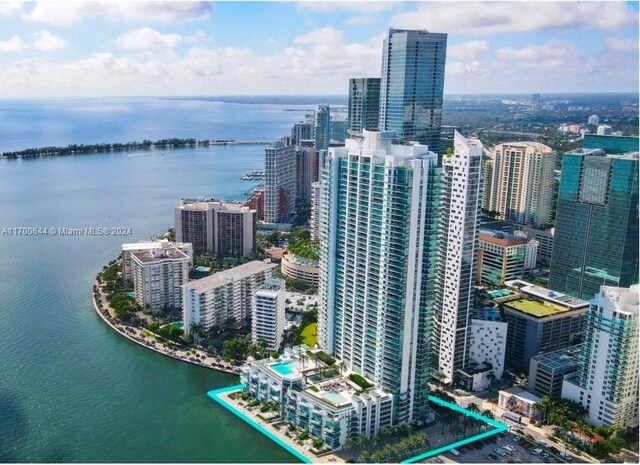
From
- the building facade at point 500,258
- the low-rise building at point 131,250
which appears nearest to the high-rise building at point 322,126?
the building facade at point 500,258

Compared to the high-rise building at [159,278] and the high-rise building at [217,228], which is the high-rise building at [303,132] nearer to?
the high-rise building at [217,228]

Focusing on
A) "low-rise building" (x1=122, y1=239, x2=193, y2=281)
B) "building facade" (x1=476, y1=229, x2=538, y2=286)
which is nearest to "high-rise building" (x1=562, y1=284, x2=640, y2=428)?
"building facade" (x1=476, y1=229, x2=538, y2=286)

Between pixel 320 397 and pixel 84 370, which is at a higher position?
pixel 320 397

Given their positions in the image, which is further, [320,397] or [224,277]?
[224,277]

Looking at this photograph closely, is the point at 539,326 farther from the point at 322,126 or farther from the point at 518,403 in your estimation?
the point at 322,126

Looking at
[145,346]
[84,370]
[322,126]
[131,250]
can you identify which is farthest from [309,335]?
[322,126]

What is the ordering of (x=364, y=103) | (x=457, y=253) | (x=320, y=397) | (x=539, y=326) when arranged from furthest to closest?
(x=364, y=103), (x=539, y=326), (x=457, y=253), (x=320, y=397)

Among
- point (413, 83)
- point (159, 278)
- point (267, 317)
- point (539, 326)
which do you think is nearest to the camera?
point (539, 326)

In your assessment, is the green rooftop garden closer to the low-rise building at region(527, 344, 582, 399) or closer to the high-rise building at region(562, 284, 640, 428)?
the low-rise building at region(527, 344, 582, 399)
